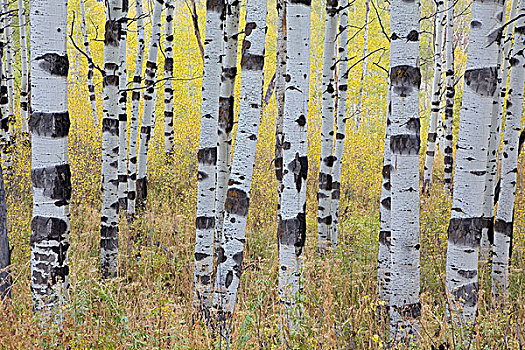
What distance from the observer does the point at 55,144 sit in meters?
3.71

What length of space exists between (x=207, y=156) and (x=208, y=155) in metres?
0.02

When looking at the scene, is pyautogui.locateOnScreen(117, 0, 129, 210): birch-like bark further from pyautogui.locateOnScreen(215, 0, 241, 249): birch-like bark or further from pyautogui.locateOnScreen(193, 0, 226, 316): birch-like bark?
pyautogui.locateOnScreen(193, 0, 226, 316): birch-like bark

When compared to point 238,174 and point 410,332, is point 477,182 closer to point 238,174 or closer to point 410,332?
point 410,332

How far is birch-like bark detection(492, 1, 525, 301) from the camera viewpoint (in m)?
5.50

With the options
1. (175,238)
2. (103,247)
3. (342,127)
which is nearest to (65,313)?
(103,247)

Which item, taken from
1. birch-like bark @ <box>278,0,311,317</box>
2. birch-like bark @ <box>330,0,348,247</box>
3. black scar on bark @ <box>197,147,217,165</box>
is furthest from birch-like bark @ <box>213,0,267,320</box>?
birch-like bark @ <box>330,0,348,247</box>

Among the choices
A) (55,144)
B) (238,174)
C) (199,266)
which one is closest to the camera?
(55,144)

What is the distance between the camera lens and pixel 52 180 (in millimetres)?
3701

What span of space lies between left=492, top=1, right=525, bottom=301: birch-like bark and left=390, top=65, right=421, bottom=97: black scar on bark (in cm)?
229

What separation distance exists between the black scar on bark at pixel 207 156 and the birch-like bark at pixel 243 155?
22.7 inches

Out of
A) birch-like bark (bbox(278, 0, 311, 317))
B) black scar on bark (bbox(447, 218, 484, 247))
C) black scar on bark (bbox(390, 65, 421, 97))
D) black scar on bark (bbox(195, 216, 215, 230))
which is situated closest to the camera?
black scar on bark (bbox(447, 218, 484, 247))

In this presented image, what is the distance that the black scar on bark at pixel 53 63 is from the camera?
3.63 m

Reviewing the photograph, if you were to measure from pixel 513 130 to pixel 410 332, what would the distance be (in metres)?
3.11

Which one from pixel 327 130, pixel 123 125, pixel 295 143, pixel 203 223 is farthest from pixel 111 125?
pixel 327 130
